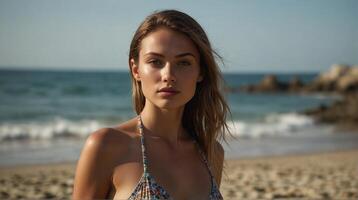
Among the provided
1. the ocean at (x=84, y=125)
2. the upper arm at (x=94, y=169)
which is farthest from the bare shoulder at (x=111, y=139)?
the ocean at (x=84, y=125)

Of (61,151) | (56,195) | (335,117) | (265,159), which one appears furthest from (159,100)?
(335,117)

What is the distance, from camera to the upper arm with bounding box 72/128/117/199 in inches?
74.6

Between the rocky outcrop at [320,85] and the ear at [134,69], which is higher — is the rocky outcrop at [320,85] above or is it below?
above

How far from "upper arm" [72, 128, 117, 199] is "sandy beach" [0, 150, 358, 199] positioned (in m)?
A: 2.88

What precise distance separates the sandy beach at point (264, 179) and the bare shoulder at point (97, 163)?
9.38 ft

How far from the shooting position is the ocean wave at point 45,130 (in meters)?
15.6

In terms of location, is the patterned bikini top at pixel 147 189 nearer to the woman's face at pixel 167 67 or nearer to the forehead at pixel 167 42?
the woman's face at pixel 167 67

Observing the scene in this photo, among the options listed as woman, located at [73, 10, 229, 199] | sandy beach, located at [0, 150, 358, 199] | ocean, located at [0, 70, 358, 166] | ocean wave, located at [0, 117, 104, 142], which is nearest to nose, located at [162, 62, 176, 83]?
woman, located at [73, 10, 229, 199]

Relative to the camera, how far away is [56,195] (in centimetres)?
663

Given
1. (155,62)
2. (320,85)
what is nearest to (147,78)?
(155,62)

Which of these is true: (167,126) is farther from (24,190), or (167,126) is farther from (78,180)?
(24,190)

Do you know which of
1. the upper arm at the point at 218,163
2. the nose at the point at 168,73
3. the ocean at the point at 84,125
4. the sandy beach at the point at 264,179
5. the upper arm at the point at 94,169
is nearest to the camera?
the upper arm at the point at 94,169

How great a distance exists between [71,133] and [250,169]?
8461 mm

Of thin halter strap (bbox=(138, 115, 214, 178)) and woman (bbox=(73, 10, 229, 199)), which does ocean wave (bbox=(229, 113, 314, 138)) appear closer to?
thin halter strap (bbox=(138, 115, 214, 178))
